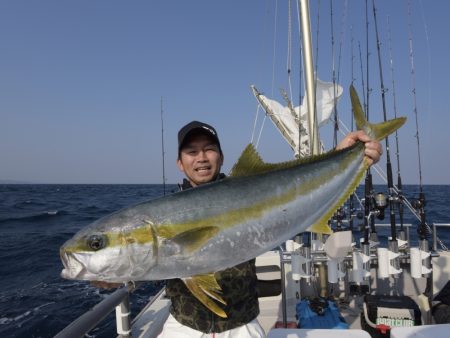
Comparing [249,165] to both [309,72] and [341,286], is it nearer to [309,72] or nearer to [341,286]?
[309,72]

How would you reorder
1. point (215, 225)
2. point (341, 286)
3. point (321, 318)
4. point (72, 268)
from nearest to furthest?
point (72, 268) < point (215, 225) < point (321, 318) < point (341, 286)

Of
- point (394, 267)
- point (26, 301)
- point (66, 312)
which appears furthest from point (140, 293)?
point (394, 267)

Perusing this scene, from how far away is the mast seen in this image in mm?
5309

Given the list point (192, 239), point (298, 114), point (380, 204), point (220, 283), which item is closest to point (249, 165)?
point (192, 239)

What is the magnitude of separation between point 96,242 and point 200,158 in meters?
1.09

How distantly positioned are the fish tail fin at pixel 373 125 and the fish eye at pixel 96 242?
222 centimetres

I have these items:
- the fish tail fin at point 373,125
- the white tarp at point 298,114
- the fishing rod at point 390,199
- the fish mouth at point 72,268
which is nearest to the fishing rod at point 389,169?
the fishing rod at point 390,199

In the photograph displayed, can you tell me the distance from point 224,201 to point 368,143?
145cm

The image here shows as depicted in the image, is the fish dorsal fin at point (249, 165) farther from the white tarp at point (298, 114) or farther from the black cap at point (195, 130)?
the white tarp at point (298, 114)

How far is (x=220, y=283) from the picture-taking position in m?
2.69

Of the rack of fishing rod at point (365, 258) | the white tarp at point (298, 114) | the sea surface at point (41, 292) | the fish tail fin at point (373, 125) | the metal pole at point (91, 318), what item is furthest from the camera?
the white tarp at point (298, 114)

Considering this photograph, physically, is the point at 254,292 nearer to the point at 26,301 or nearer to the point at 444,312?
the point at 444,312

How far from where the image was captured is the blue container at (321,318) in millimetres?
4594

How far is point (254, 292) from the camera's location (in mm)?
2797
